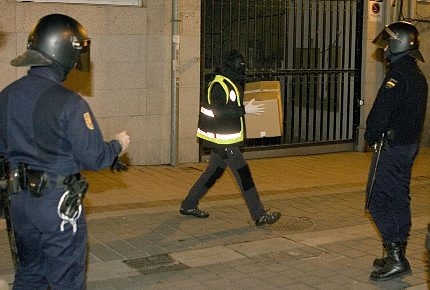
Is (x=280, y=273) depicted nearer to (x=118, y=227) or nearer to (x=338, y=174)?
(x=118, y=227)

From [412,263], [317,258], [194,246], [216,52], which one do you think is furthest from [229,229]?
[216,52]

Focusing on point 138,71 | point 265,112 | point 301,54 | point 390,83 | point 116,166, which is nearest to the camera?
point 116,166

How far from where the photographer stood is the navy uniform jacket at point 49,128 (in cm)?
408

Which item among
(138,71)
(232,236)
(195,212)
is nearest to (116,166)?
(232,236)

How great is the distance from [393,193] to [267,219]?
192cm

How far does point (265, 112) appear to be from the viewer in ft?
39.0

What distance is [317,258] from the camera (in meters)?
6.67

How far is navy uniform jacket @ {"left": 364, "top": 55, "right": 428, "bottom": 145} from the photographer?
19.2ft

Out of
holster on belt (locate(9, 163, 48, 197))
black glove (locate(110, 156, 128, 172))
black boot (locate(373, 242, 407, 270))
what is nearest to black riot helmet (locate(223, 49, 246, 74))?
black boot (locate(373, 242, 407, 270))

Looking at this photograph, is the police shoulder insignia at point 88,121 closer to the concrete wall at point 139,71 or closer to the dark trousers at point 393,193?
the dark trousers at point 393,193

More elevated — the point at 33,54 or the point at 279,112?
the point at 33,54

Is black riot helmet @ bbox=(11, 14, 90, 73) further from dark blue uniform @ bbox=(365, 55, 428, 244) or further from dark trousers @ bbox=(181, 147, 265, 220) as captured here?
dark trousers @ bbox=(181, 147, 265, 220)

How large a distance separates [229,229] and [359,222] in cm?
156

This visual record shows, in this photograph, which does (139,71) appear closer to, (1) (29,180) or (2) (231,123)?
(2) (231,123)
